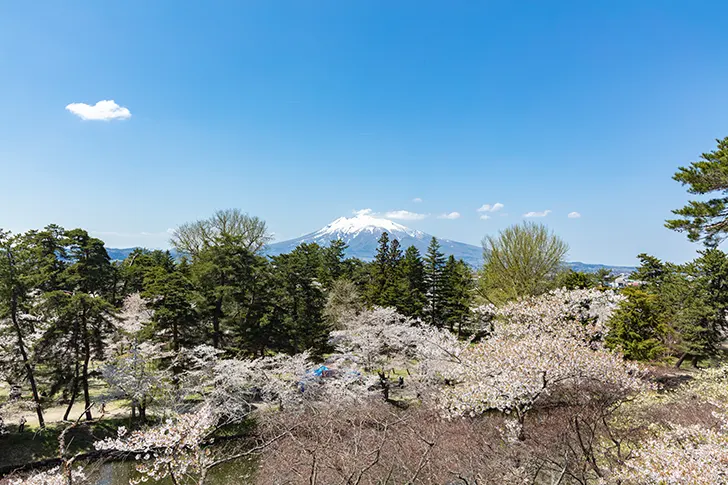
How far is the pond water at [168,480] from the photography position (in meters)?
13.3

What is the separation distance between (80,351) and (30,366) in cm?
177

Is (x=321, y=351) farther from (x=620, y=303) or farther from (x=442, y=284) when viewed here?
(x=620, y=303)

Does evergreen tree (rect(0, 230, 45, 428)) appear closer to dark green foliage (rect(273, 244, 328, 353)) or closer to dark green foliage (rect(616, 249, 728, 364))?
dark green foliage (rect(273, 244, 328, 353))

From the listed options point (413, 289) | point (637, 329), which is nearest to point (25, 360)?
point (413, 289)

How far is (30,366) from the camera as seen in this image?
1557cm

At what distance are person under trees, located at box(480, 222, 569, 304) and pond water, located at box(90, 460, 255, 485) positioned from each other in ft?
58.2

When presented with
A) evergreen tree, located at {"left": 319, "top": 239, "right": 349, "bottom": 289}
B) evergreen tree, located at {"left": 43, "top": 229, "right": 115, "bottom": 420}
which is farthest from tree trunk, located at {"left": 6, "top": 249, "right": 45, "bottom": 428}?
evergreen tree, located at {"left": 319, "top": 239, "right": 349, "bottom": 289}

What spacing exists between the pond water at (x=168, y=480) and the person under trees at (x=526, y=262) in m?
17.8

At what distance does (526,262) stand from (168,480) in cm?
2256

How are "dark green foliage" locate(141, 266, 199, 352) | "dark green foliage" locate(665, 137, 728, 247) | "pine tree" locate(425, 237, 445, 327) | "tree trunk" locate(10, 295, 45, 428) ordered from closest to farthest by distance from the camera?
"dark green foliage" locate(665, 137, 728, 247) → "tree trunk" locate(10, 295, 45, 428) → "dark green foliage" locate(141, 266, 199, 352) → "pine tree" locate(425, 237, 445, 327)

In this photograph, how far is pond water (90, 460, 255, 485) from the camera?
13289 millimetres

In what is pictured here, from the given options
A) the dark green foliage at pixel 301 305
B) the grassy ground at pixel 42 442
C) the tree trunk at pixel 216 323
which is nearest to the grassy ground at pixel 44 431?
the grassy ground at pixel 42 442

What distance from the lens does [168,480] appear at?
527 inches

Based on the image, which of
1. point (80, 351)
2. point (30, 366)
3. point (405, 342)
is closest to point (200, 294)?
point (80, 351)
